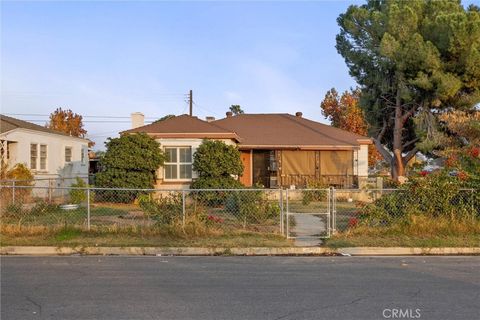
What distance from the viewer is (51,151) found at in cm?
2752

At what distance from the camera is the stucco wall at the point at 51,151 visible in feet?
80.1

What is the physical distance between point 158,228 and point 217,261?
2.75 metres

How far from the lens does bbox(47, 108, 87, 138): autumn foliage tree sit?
185 feet

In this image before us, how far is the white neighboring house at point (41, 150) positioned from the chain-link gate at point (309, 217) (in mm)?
Result: 10007

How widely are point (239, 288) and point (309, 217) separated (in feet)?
32.0

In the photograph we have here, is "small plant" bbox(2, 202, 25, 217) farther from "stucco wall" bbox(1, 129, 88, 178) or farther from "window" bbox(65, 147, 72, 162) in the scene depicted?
"window" bbox(65, 147, 72, 162)

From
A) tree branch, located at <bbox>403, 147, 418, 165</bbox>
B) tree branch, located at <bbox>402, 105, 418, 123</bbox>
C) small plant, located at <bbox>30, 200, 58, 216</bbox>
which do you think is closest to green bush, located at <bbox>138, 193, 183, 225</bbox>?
small plant, located at <bbox>30, 200, 58, 216</bbox>

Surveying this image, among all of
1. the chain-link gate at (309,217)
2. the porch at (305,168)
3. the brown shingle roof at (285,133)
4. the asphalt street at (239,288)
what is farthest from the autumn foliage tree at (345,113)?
the asphalt street at (239,288)

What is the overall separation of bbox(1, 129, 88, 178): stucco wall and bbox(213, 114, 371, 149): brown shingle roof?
28.3 feet

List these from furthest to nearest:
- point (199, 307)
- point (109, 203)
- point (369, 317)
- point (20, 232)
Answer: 1. point (109, 203)
2. point (20, 232)
3. point (199, 307)
4. point (369, 317)

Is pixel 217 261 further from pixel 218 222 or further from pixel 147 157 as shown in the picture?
pixel 147 157

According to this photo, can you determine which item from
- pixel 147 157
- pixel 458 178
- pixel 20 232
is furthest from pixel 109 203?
pixel 458 178

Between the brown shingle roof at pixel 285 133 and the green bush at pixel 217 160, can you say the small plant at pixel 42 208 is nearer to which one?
the green bush at pixel 217 160

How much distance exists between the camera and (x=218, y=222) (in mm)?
13641
